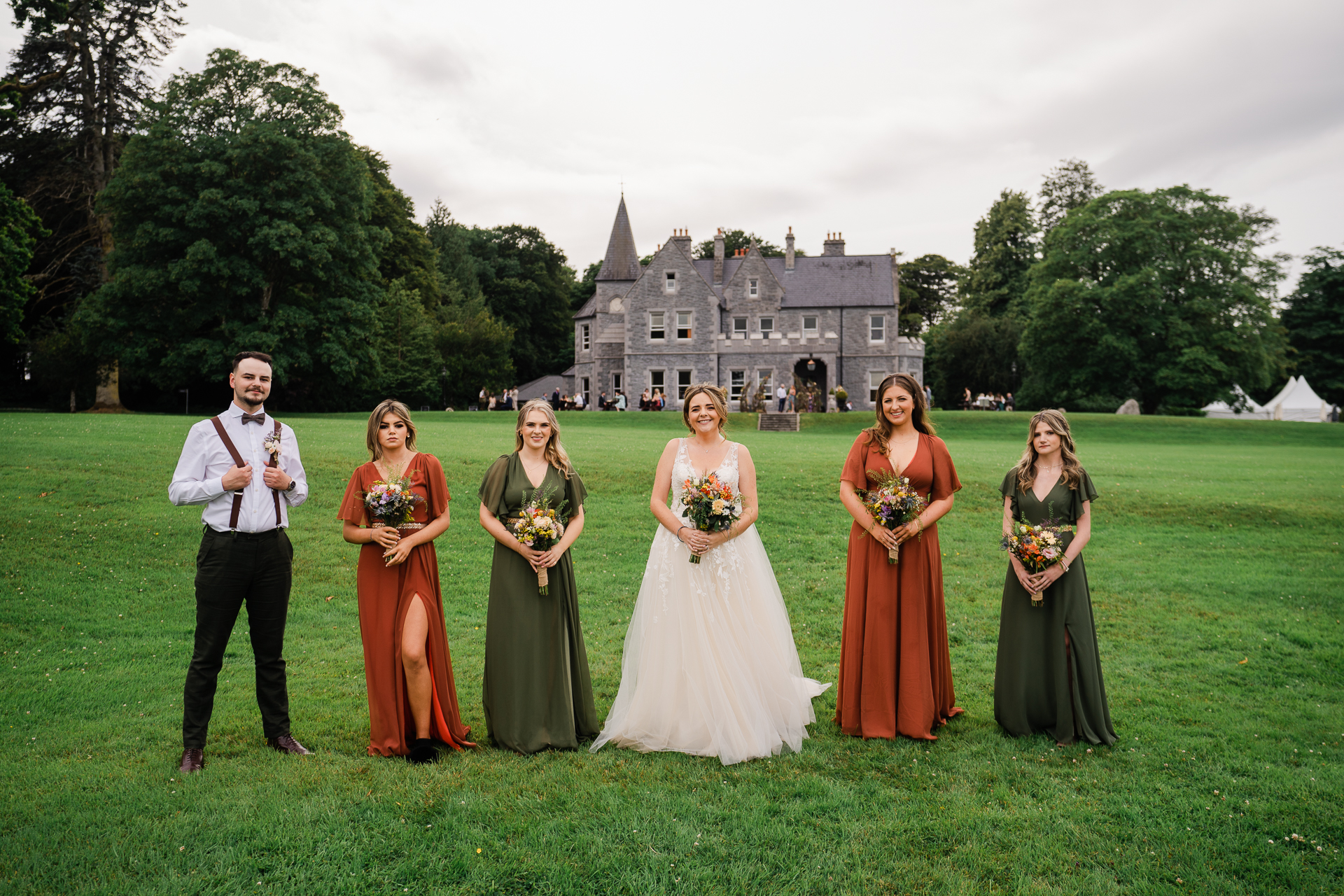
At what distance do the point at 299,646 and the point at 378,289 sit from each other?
34.5 meters

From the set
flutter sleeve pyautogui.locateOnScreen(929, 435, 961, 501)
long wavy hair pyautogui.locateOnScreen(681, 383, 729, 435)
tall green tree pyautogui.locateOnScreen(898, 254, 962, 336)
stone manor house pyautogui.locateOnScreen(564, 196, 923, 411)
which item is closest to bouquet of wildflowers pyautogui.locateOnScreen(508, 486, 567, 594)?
long wavy hair pyautogui.locateOnScreen(681, 383, 729, 435)

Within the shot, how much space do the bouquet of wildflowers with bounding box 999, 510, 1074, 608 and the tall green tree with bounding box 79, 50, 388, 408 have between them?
34.4m

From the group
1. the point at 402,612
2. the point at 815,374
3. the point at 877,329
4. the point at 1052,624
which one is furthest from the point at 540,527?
the point at 815,374

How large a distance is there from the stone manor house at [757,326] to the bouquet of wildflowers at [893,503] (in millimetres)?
44348

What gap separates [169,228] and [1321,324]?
250 ft

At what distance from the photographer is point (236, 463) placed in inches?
199

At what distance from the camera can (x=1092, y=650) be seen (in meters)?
5.84

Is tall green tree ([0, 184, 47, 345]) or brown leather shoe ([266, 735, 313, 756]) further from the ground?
tall green tree ([0, 184, 47, 345])

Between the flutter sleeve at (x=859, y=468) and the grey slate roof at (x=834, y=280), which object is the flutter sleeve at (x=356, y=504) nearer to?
the flutter sleeve at (x=859, y=468)

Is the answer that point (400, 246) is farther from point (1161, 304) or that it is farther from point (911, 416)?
point (911, 416)

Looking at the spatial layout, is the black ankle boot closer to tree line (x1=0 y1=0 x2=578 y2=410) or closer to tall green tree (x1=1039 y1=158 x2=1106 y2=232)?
tree line (x1=0 y1=0 x2=578 y2=410)

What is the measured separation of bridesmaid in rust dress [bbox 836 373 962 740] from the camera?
5859 mm

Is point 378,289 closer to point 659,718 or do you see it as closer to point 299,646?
point 299,646

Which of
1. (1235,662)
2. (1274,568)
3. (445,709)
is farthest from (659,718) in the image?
(1274,568)
